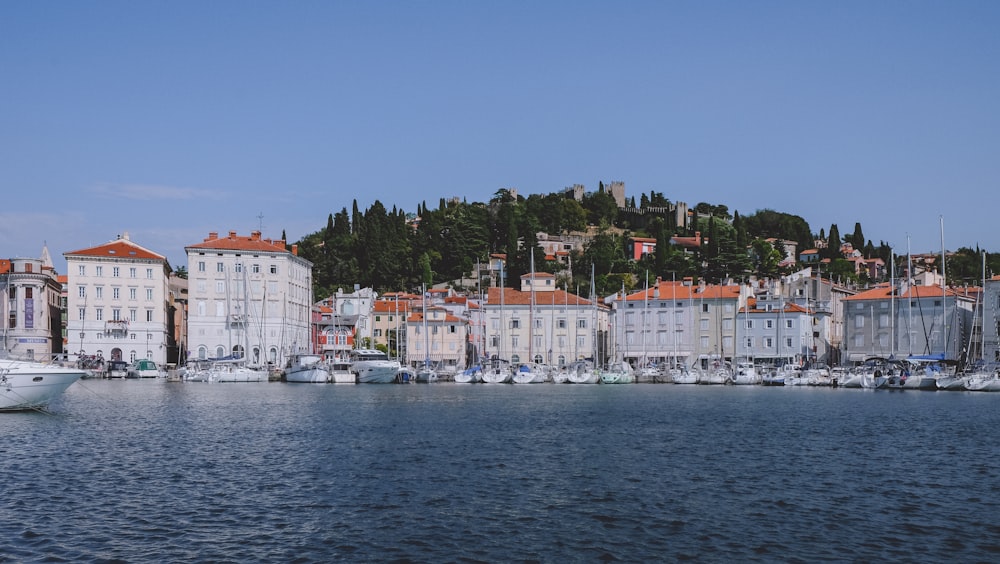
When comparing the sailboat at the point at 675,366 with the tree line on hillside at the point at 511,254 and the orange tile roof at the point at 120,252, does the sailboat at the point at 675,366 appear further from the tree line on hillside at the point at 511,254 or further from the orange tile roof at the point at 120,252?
the orange tile roof at the point at 120,252

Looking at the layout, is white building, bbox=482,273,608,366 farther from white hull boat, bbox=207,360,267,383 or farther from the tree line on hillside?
white hull boat, bbox=207,360,267,383

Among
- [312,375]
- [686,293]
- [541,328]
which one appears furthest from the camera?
[541,328]

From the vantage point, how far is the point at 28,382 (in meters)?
38.8

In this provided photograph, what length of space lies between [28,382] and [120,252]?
51.6m

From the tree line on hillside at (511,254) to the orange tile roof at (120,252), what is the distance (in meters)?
33.0

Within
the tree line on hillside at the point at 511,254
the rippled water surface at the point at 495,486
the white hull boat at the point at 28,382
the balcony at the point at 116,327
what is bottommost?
the rippled water surface at the point at 495,486

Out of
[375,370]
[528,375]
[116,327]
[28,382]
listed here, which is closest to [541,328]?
[528,375]

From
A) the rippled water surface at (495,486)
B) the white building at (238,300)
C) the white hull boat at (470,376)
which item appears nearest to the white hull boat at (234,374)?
the white building at (238,300)

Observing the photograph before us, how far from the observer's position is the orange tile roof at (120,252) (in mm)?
85750

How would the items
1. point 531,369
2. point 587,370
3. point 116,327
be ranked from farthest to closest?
1. point 116,327
2. point 531,369
3. point 587,370

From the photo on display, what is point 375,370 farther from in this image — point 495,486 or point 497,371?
point 495,486

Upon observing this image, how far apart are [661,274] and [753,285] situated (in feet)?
65.7

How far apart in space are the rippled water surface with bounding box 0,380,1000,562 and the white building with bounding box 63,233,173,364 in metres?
43.4

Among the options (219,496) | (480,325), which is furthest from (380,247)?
(219,496)
